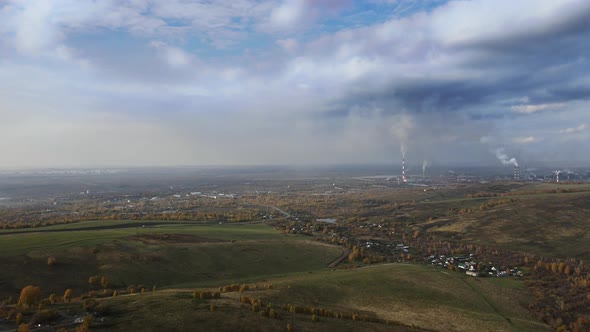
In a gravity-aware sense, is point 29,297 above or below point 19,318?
below

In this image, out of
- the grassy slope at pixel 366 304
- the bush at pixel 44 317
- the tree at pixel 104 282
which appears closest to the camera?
the bush at pixel 44 317

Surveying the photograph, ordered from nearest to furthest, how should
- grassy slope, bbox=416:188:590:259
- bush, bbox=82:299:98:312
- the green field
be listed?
1. bush, bbox=82:299:98:312
2. the green field
3. grassy slope, bbox=416:188:590:259

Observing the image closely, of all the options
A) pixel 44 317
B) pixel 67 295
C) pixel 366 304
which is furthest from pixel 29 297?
pixel 366 304

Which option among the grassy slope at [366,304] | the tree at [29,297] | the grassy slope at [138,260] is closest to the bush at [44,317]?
the grassy slope at [366,304]

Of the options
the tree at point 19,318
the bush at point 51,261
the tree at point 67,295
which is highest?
the tree at point 19,318

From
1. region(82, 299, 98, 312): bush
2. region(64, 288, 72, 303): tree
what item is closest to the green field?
region(82, 299, 98, 312): bush

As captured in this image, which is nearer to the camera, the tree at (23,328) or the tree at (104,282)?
the tree at (23,328)

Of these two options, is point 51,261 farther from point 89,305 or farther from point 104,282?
point 89,305

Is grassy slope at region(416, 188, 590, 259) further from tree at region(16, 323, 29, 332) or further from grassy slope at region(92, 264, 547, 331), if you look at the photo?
tree at region(16, 323, 29, 332)

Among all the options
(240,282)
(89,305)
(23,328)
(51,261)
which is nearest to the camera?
(23,328)

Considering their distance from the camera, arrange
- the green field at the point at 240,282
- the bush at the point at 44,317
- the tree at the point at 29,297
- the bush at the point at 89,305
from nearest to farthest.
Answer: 1. the bush at the point at 44,317
2. the bush at the point at 89,305
3. the green field at the point at 240,282
4. the tree at the point at 29,297

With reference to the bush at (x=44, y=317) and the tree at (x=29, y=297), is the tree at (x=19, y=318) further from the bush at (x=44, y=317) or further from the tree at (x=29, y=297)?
the tree at (x=29, y=297)

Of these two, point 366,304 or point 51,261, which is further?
point 51,261

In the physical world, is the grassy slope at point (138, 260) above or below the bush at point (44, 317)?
below
